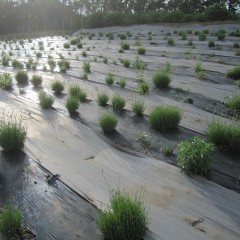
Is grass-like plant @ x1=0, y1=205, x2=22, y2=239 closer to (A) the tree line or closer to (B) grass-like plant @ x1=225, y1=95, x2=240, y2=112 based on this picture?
(B) grass-like plant @ x1=225, y1=95, x2=240, y2=112

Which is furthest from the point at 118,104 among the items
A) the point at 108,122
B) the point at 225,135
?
the point at 225,135

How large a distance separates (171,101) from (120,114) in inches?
49.3

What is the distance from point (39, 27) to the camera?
52.4 metres

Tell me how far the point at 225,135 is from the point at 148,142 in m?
1.08

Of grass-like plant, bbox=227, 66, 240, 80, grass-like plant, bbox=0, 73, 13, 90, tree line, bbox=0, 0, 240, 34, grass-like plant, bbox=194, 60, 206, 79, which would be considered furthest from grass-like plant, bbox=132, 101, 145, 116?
tree line, bbox=0, 0, 240, 34

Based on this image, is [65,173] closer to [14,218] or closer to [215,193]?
[14,218]

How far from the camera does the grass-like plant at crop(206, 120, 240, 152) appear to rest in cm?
454

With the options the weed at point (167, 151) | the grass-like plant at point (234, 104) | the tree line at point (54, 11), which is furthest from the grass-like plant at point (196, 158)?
the tree line at point (54, 11)

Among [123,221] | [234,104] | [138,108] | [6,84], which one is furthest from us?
[6,84]

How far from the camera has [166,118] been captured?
18.0 feet

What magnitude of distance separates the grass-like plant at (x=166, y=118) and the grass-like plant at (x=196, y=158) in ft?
4.40

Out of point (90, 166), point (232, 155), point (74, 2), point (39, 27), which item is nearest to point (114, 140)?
point (90, 166)

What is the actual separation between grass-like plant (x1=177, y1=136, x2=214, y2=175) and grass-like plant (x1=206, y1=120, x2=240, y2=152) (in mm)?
572

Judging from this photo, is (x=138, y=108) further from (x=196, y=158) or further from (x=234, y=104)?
(x=196, y=158)
